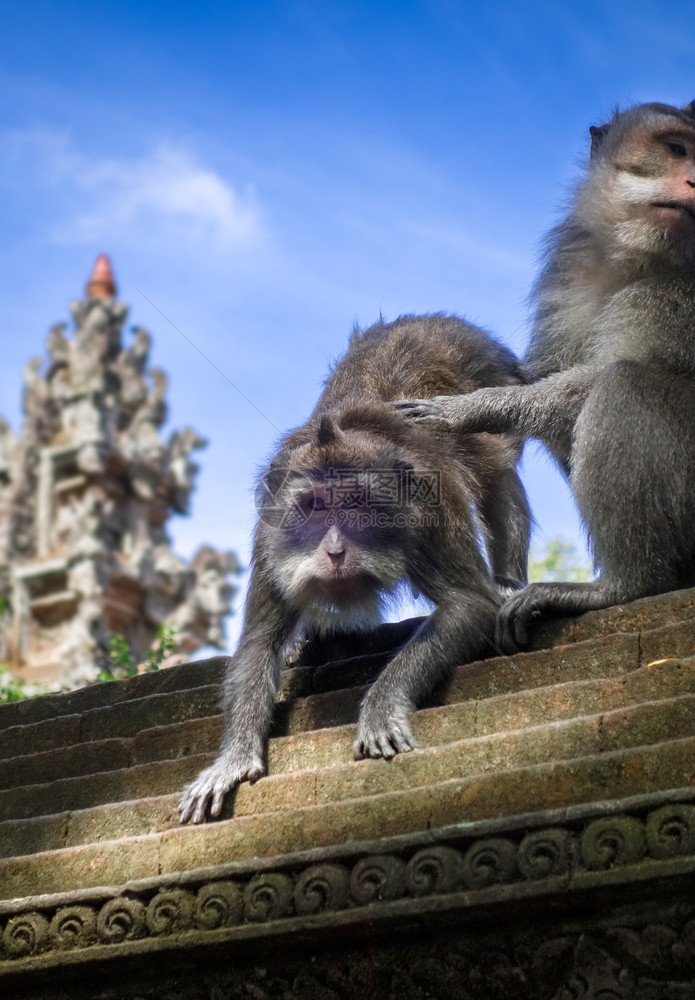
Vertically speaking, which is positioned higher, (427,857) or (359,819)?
(359,819)

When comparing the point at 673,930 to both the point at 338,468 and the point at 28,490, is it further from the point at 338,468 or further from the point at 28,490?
the point at 28,490

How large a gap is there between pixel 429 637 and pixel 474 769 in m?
1.06

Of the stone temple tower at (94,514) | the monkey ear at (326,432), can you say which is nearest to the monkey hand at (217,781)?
the monkey ear at (326,432)

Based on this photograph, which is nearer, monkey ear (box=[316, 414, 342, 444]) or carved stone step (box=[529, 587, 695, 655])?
carved stone step (box=[529, 587, 695, 655])

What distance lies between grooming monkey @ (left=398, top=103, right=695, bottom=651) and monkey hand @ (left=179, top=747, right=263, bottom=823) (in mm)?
1133

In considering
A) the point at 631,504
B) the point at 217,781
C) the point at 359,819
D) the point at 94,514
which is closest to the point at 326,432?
the point at 631,504

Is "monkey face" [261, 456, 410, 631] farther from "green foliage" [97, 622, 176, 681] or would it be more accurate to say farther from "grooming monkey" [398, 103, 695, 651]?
"green foliage" [97, 622, 176, 681]

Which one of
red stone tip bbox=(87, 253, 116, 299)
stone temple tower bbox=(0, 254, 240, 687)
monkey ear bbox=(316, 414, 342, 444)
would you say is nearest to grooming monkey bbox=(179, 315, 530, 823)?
monkey ear bbox=(316, 414, 342, 444)

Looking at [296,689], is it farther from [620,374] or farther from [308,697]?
[620,374]

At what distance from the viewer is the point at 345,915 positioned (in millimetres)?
3953

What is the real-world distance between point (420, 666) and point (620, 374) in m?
1.56

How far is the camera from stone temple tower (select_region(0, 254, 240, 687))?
24.2 meters

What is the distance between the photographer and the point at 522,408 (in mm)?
6203

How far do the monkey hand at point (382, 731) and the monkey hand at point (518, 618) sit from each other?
0.60 m
